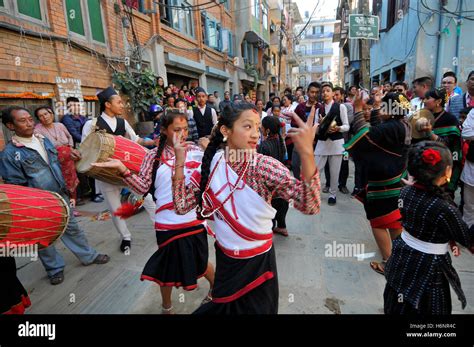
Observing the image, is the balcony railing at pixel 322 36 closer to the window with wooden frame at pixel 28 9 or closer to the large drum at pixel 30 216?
the window with wooden frame at pixel 28 9

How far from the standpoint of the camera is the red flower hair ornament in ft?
5.16

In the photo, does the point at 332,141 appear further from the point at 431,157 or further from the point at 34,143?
the point at 34,143

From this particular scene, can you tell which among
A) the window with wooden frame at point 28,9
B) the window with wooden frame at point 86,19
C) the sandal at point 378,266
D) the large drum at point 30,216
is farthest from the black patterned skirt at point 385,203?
the window with wooden frame at point 86,19

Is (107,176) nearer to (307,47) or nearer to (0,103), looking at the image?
(0,103)

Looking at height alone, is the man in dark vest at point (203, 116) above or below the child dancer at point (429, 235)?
above

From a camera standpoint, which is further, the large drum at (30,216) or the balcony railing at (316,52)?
the balcony railing at (316,52)

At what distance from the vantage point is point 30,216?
2137 mm

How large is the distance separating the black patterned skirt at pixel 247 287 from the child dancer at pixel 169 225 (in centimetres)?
63

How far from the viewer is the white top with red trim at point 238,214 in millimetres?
1405

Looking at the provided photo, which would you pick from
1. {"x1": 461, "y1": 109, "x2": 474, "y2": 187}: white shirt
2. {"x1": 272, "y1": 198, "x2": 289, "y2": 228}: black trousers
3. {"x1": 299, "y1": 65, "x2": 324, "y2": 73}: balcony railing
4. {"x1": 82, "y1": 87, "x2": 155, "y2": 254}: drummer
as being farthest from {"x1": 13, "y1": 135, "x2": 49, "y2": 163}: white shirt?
{"x1": 299, "y1": 65, "x2": 324, "y2": 73}: balcony railing

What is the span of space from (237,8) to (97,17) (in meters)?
12.6

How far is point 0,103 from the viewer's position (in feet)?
14.1

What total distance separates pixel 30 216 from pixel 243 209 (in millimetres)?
1765

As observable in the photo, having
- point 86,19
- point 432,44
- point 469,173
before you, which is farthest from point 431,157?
point 432,44
